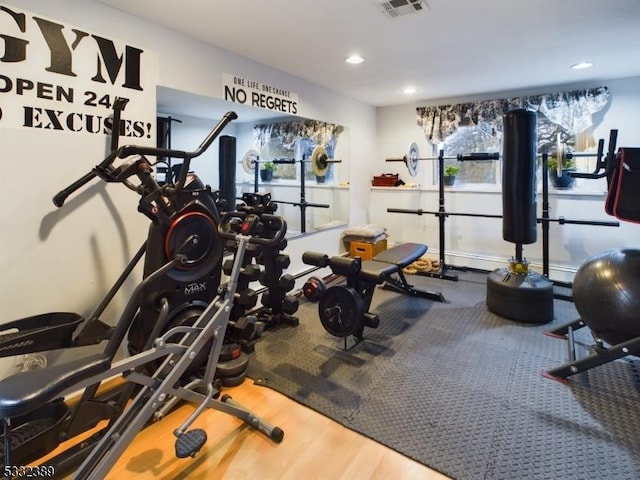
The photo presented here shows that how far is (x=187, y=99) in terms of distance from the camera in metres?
2.60

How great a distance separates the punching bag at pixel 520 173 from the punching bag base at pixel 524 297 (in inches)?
12.6

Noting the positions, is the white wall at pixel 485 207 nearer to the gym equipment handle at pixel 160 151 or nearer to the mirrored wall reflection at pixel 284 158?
the mirrored wall reflection at pixel 284 158

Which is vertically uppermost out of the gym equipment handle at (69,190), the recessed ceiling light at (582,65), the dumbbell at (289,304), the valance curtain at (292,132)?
the recessed ceiling light at (582,65)

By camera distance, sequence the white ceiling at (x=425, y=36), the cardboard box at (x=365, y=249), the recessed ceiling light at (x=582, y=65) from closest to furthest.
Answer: the white ceiling at (x=425, y=36) < the recessed ceiling light at (x=582, y=65) < the cardboard box at (x=365, y=249)

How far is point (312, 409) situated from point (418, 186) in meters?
3.53

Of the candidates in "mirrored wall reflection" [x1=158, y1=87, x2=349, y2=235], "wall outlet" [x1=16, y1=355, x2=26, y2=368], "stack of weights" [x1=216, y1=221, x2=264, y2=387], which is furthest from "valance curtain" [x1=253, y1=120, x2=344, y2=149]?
"wall outlet" [x1=16, y1=355, x2=26, y2=368]

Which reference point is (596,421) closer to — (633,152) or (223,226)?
(633,152)

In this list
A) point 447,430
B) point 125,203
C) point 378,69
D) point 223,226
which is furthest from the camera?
point 378,69

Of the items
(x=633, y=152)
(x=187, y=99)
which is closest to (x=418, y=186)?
(x=633, y=152)

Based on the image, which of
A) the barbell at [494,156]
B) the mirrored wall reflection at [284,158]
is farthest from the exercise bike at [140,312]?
the barbell at [494,156]

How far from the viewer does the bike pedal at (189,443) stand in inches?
55.9

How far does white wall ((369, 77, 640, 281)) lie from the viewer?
11.6ft

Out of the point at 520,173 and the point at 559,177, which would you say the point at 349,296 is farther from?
the point at 559,177

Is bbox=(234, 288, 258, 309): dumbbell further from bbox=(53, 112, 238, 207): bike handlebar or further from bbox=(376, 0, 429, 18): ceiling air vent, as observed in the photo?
bbox=(376, 0, 429, 18): ceiling air vent
